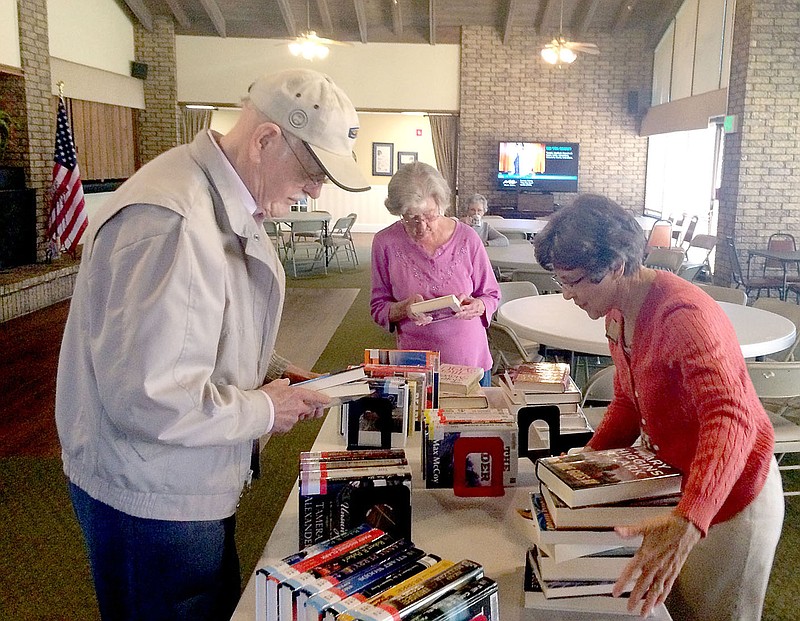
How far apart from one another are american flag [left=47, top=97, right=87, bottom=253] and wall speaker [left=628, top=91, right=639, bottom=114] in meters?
9.35

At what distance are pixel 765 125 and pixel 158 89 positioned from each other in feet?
32.8

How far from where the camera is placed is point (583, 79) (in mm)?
13172

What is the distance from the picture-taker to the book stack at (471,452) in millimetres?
1701

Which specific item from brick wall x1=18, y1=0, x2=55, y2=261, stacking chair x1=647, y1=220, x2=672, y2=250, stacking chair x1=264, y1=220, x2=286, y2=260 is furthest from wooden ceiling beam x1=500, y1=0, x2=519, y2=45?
brick wall x1=18, y1=0, x2=55, y2=261

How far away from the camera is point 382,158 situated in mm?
17266

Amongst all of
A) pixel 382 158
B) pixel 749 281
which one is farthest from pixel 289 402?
pixel 382 158

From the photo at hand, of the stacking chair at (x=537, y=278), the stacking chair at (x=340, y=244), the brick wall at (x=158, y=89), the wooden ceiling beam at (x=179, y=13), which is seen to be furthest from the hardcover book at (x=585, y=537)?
the brick wall at (x=158, y=89)

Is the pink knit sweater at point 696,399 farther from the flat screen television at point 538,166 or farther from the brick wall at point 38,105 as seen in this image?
the flat screen television at point 538,166

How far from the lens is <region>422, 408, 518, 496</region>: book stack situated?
1.70m

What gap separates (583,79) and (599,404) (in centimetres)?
1056

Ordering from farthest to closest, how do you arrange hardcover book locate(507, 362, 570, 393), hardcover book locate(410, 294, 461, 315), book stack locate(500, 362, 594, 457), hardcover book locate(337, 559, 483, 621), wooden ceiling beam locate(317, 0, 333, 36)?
wooden ceiling beam locate(317, 0, 333, 36), hardcover book locate(410, 294, 461, 315), hardcover book locate(507, 362, 570, 393), book stack locate(500, 362, 594, 457), hardcover book locate(337, 559, 483, 621)

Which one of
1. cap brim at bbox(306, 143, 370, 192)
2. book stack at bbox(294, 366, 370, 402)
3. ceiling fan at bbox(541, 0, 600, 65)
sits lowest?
book stack at bbox(294, 366, 370, 402)

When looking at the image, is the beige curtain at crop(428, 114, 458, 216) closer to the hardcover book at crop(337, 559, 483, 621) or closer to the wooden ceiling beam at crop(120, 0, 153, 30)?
the wooden ceiling beam at crop(120, 0, 153, 30)

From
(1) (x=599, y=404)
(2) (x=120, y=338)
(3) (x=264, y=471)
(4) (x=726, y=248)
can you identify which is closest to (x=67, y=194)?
(3) (x=264, y=471)
